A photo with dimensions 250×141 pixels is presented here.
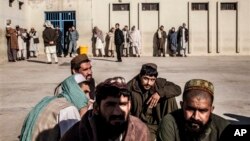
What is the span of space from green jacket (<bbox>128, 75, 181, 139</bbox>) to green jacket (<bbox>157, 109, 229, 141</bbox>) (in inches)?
56.1

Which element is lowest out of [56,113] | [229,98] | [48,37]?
[229,98]

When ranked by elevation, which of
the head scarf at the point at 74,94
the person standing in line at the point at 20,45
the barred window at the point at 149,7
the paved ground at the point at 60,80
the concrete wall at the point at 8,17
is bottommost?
the paved ground at the point at 60,80

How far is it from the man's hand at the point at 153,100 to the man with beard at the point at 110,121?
195 cm

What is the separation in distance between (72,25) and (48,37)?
677 centimetres

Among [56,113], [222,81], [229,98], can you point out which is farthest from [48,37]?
[56,113]

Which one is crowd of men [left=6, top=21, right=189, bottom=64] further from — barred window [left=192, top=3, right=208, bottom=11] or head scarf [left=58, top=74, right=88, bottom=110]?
head scarf [left=58, top=74, right=88, bottom=110]

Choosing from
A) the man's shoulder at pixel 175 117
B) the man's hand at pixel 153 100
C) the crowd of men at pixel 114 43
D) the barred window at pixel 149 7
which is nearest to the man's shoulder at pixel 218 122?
the man's shoulder at pixel 175 117

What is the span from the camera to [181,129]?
3.07 metres

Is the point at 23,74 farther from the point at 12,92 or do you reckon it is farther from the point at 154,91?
the point at 154,91

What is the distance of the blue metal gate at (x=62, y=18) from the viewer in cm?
2453

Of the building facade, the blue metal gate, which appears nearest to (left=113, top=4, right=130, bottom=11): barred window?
the building facade

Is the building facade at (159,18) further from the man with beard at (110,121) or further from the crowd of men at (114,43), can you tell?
the man with beard at (110,121)

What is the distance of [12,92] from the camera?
468 inches

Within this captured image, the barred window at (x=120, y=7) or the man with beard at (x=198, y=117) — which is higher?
Answer: the barred window at (x=120, y=7)
